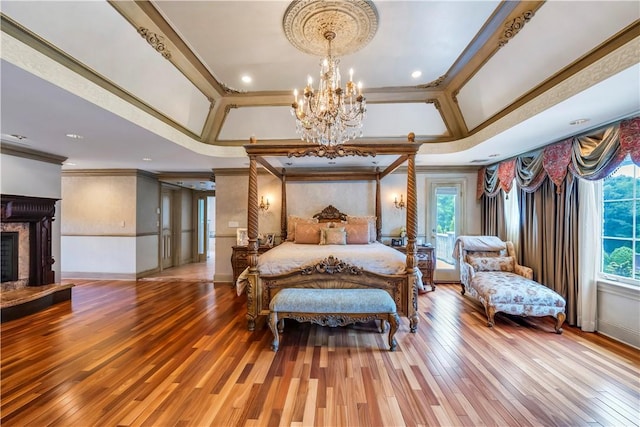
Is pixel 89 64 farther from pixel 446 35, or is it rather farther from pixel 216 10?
pixel 446 35

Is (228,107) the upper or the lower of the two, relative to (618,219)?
upper

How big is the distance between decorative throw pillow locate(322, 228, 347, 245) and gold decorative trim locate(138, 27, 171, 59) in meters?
3.28

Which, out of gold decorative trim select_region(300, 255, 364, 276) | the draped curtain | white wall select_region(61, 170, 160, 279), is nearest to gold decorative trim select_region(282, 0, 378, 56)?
gold decorative trim select_region(300, 255, 364, 276)

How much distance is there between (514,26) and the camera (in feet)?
7.77

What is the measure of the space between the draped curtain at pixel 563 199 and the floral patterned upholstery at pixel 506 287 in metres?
0.26

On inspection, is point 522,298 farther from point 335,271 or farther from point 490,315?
point 335,271

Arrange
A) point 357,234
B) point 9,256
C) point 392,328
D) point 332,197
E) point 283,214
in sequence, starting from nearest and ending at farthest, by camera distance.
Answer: point 392,328, point 9,256, point 357,234, point 283,214, point 332,197

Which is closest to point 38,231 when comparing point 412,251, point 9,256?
point 9,256

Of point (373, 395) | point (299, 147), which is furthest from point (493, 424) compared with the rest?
point (299, 147)

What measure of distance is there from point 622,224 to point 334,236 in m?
3.66

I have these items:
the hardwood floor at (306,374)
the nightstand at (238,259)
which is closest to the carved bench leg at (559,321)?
the hardwood floor at (306,374)

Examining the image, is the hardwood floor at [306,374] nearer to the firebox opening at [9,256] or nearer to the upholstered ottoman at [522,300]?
the upholstered ottoman at [522,300]

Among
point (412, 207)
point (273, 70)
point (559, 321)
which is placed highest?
point (273, 70)

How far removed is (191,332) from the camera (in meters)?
3.14
